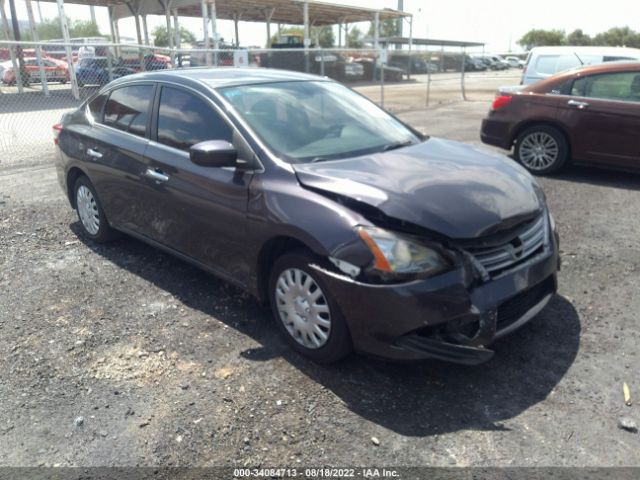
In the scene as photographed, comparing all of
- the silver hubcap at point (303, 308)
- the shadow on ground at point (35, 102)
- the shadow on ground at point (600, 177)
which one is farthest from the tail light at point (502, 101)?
the shadow on ground at point (35, 102)

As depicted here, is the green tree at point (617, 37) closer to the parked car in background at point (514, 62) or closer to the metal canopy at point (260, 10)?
the parked car in background at point (514, 62)

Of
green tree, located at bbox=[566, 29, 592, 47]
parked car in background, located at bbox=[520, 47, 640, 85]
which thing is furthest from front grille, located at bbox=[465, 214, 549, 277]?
green tree, located at bbox=[566, 29, 592, 47]

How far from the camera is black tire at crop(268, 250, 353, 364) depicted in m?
2.96

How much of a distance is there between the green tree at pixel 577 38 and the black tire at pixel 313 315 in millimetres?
83077

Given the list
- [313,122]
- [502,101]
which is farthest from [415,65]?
[313,122]

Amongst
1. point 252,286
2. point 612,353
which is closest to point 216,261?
point 252,286

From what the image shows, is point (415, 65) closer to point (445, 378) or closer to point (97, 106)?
point (97, 106)

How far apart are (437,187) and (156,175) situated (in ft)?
7.26

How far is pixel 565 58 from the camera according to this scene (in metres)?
11.2

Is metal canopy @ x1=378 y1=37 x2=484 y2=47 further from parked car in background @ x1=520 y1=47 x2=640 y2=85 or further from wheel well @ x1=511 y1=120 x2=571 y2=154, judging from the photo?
wheel well @ x1=511 y1=120 x2=571 y2=154

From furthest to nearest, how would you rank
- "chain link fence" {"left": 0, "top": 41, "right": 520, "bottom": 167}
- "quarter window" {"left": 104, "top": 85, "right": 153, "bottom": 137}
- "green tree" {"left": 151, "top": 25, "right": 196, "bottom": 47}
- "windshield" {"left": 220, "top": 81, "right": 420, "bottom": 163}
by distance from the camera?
"green tree" {"left": 151, "top": 25, "right": 196, "bottom": 47} < "chain link fence" {"left": 0, "top": 41, "right": 520, "bottom": 167} < "quarter window" {"left": 104, "top": 85, "right": 153, "bottom": 137} < "windshield" {"left": 220, "top": 81, "right": 420, "bottom": 163}

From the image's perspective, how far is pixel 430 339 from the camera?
9.04ft

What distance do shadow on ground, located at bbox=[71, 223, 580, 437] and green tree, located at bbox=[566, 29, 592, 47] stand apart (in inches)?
3245

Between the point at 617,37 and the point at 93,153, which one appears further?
the point at 617,37
